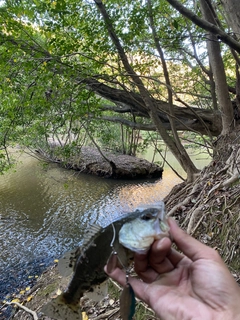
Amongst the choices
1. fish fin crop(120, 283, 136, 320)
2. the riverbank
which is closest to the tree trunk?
fish fin crop(120, 283, 136, 320)

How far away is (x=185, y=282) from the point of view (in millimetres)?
1808

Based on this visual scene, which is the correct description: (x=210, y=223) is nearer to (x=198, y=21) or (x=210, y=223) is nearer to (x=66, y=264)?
(x=66, y=264)

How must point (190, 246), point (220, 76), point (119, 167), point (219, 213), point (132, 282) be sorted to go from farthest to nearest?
point (119, 167) → point (220, 76) → point (219, 213) → point (132, 282) → point (190, 246)

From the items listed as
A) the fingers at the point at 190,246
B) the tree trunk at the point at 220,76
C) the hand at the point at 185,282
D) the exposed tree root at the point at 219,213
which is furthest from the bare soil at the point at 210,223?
the fingers at the point at 190,246

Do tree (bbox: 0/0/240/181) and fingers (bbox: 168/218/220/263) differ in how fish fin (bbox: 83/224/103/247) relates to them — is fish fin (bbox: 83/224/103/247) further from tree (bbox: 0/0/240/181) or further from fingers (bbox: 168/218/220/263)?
tree (bbox: 0/0/240/181)

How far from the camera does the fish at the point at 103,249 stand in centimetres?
154

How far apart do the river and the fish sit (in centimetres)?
469

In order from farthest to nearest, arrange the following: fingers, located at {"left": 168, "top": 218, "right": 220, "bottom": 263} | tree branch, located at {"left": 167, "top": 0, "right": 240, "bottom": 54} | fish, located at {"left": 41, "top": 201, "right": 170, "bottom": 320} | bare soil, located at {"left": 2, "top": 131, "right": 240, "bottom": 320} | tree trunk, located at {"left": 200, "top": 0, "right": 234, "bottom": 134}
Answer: tree trunk, located at {"left": 200, "top": 0, "right": 234, "bottom": 134} < bare soil, located at {"left": 2, "top": 131, "right": 240, "bottom": 320} < tree branch, located at {"left": 167, "top": 0, "right": 240, "bottom": 54} < fingers, located at {"left": 168, "top": 218, "right": 220, "bottom": 263} < fish, located at {"left": 41, "top": 201, "right": 170, "bottom": 320}

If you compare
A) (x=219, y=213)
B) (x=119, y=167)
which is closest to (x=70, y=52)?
(x=219, y=213)

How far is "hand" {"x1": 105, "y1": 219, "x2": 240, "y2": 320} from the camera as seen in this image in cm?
157

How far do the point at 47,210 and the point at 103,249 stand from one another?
9783 millimetres

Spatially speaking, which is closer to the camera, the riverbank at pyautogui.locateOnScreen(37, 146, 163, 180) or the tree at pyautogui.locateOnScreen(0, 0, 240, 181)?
the tree at pyautogui.locateOnScreen(0, 0, 240, 181)

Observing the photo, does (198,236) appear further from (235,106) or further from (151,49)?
(151,49)

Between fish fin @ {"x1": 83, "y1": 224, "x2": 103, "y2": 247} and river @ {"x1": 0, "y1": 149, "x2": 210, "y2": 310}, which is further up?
fish fin @ {"x1": 83, "y1": 224, "x2": 103, "y2": 247}
